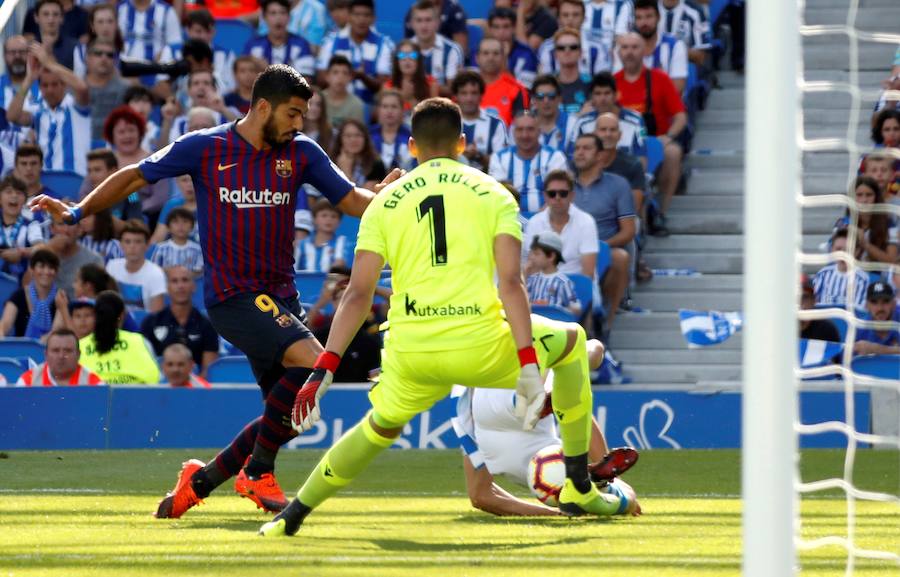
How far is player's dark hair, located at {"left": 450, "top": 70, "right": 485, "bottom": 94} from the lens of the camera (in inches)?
576

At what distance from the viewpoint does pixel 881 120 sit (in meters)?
13.8

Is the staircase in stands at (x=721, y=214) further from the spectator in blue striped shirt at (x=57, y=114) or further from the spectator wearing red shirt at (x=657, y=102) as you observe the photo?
the spectator in blue striped shirt at (x=57, y=114)

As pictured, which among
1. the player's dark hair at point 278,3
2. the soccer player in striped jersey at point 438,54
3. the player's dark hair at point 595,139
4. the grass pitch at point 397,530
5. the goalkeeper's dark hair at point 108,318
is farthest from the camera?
the player's dark hair at point 278,3

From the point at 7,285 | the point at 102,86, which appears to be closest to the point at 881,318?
the point at 7,285

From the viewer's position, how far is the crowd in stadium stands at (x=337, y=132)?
520 inches

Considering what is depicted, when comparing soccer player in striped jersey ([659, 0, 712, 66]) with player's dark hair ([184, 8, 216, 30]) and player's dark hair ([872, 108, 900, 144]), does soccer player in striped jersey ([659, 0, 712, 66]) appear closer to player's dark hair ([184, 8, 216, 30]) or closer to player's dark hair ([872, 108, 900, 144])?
player's dark hair ([872, 108, 900, 144])

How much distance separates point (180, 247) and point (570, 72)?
153 inches

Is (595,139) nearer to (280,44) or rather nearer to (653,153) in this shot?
(653,153)

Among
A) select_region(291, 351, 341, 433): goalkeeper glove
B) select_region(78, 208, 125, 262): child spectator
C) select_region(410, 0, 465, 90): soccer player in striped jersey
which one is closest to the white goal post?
select_region(291, 351, 341, 433): goalkeeper glove

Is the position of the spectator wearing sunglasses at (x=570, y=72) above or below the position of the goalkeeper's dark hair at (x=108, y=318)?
above

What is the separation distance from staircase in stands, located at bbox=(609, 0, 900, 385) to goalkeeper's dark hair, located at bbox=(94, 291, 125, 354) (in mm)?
4192

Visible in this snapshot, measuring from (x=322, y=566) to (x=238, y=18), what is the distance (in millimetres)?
12774

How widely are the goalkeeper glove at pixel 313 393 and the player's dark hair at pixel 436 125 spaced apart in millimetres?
984

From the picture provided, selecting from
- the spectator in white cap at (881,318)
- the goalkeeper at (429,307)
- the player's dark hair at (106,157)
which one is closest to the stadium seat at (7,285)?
the player's dark hair at (106,157)
